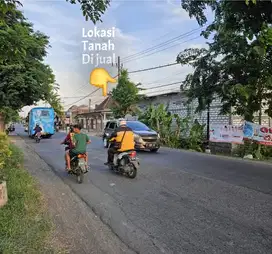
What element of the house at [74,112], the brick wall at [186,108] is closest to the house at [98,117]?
the house at [74,112]

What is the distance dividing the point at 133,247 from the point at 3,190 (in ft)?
9.02

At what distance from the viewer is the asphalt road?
15.2 feet

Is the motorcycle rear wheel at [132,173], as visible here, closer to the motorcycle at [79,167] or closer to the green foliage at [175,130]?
the motorcycle at [79,167]

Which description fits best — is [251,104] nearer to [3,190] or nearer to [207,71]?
[207,71]

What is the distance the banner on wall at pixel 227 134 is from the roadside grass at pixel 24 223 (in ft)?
39.7

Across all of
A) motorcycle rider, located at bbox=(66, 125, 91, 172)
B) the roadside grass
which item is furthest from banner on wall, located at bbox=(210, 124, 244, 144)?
the roadside grass

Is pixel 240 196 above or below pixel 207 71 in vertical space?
below

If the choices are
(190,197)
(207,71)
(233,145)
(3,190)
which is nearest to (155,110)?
(207,71)

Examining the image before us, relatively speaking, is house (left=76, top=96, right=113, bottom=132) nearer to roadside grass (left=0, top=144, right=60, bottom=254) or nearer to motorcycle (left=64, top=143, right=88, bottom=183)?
motorcycle (left=64, top=143, right=88, bottom=183)

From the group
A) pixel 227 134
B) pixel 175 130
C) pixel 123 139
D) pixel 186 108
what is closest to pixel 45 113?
pixel 186 108

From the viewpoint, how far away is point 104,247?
4461 mm

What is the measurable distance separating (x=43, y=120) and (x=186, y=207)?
33506 mm

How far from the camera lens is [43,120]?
38.1 meters

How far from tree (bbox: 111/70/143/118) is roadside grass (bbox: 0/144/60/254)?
2850 centimetres
